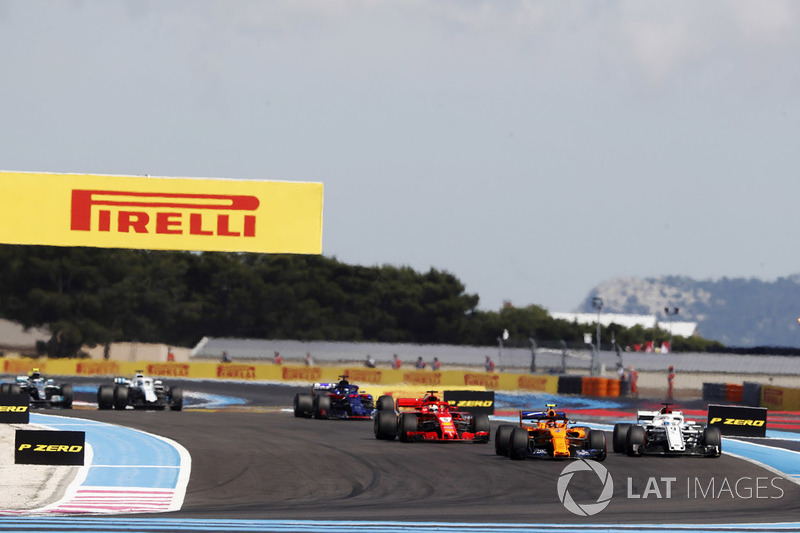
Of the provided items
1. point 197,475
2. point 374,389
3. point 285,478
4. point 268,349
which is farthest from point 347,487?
point 268,349

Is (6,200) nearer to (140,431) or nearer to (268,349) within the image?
(140,431)

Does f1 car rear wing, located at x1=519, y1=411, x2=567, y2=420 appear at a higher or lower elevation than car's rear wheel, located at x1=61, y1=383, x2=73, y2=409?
higher

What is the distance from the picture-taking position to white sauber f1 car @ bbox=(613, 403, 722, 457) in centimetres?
2283

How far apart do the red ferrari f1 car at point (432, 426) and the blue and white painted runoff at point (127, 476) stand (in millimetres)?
4943

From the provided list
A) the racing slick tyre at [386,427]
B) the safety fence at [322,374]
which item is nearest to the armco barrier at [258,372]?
the safety fence at [322,374]

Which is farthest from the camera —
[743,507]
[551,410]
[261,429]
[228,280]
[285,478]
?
[228,280]

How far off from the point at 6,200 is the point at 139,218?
224 cm

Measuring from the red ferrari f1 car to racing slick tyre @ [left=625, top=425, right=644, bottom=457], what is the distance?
4.07 metres

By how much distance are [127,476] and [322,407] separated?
16867mm

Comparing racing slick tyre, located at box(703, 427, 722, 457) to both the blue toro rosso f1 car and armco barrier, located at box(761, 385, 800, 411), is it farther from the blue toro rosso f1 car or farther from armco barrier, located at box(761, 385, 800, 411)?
armco barrier, located at box(761, 385, 800, 411)

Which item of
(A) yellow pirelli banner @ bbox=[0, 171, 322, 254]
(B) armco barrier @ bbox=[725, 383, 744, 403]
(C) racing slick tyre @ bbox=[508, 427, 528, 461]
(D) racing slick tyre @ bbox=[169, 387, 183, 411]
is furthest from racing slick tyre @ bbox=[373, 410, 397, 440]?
(B) armco barrier @ bbox=[725, 383, 744, 403]

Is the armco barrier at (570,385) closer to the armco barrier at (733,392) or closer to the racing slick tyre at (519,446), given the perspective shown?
the armco barrier at (733,392)

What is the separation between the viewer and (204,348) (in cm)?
8212
